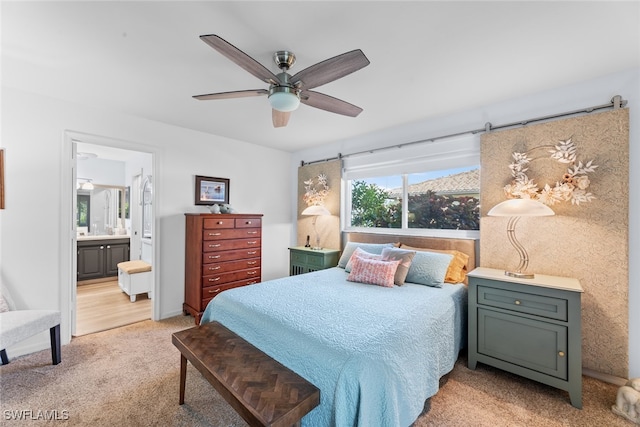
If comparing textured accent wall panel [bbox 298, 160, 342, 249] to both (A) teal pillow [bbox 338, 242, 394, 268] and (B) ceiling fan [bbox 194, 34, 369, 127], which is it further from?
→ (B) ceiling fan [bbox 194, 34, 369, 127]

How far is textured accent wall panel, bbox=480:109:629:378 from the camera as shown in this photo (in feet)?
7.11

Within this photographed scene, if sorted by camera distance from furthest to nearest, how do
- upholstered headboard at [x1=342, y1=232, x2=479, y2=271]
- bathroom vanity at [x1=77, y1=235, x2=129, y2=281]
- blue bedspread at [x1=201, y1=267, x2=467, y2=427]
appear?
bathroom vanity at [x1=77, y1=235, x2=129, y2=281]
upholstered headboard at [x1=342, y1=232, x2=479, y2=271]
blue bedspread at [x1=201, y1=267, x2=467, y2=427]

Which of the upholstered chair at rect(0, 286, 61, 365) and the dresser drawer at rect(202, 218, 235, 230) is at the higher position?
the dresser drawer at rect(202, 218, 235, 230)

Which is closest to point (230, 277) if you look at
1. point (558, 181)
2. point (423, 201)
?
point (423, 201)

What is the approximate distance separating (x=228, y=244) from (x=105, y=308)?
206 cm

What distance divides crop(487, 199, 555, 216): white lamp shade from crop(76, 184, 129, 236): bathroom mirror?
676 cm

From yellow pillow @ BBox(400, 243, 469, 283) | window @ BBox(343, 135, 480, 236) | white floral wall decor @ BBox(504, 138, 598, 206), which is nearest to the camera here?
white floral wall decor @ BBox(504, 138, 598, 206)

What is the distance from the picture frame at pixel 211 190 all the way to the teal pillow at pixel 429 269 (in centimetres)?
286

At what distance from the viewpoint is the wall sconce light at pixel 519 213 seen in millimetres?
2221

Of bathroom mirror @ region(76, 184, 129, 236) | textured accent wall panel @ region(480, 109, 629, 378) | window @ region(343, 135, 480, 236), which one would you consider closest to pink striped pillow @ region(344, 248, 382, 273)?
window @ region(343, 135, 480, 236)

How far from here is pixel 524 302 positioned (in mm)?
2174

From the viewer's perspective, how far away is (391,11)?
156cm

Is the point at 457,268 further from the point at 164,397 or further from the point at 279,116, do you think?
the point at 164,397

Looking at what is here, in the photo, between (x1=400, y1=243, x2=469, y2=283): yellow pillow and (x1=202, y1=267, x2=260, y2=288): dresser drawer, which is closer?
(x1=400, y1=243, x2=469, y2=283): yellow pillow
